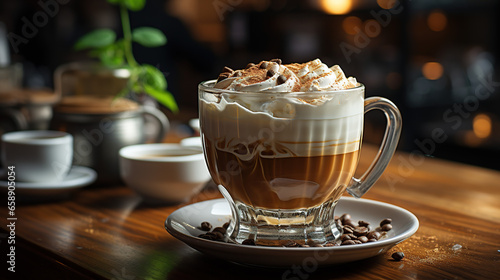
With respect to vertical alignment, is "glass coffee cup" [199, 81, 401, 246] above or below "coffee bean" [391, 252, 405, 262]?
above

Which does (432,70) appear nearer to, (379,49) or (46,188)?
(379,49)

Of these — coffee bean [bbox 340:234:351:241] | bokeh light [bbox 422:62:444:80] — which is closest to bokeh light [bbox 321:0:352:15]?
bokeh light [bbox 422:62:444:80]

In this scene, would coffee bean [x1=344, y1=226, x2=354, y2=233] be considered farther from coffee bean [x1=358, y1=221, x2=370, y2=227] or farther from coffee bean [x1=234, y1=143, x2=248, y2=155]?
coffee bean [x1=234, y1=143, x2=248, y2=155]

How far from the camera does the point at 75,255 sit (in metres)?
1.00

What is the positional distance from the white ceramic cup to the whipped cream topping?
57 cm

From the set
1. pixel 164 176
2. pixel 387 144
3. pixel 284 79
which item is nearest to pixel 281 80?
pixel 284 79

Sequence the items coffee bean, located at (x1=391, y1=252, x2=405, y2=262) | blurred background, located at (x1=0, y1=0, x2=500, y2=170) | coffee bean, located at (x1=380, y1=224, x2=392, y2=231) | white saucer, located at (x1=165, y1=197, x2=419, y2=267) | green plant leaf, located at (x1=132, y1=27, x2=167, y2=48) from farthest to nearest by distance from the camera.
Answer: blurred background, located at (x1=0, y1=0, x2=500, y2=170), green plant leaf, located at (x1=132, y1=27, x2=167, y2=48), coffee bean, located at (x1=380, y1=224, x2=392, y2=231), coffee bean, located at (x1=391, y1=252, x2=405, y2=262), white saucer, located at (x1=165, y1=197, x2=419, y2=267)

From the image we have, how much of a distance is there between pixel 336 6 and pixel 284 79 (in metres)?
3.41

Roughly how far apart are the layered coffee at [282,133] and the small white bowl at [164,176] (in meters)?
0.32

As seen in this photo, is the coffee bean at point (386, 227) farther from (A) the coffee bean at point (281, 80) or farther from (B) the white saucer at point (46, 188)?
(B) the white saucer at point (46, 188)

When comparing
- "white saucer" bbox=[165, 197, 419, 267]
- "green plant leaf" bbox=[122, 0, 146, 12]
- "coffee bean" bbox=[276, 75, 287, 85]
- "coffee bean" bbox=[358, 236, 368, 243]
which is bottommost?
"coffee bean" bbox=[358, 236, 368, 243]

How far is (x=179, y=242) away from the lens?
107 centimetres

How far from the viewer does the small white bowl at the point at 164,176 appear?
1311 mm

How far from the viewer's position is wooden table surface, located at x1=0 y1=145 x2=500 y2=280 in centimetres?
90
